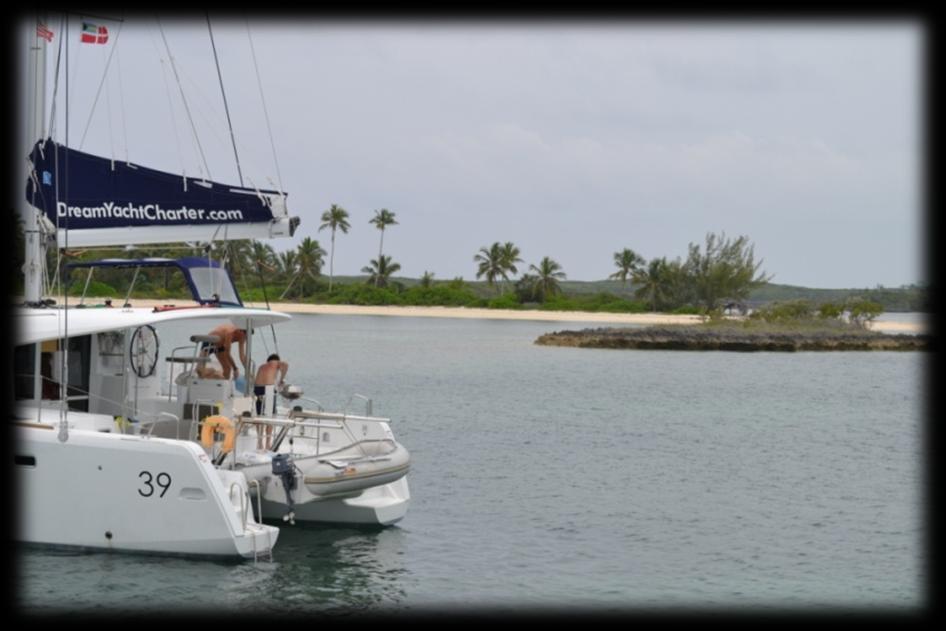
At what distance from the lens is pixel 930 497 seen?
21.3 meters

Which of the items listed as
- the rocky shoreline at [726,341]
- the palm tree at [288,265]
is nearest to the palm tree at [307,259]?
the palm tree at [288,265]

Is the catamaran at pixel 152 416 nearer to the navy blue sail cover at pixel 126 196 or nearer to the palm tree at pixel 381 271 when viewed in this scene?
the navy blue sail cover at pixel 126 196

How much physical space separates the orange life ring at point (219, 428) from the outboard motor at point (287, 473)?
55cm

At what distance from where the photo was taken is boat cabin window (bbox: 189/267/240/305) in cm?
1491

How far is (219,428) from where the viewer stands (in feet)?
45.7

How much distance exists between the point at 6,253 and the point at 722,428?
73.4ft

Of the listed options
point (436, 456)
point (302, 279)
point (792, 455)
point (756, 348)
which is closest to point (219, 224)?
point (436, 456)

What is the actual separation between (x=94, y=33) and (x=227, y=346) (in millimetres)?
4147

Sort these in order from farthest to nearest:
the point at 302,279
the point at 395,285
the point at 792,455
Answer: the point at 395,285 → the point at 302,279 → the point at 792,455

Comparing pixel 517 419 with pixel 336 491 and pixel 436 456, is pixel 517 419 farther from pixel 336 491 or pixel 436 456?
pixel 336 491

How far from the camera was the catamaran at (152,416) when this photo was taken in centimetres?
1275

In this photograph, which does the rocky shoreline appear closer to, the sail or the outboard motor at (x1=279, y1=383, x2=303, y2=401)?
the outboard motor at (x1=279, y1=383, x2=303, y2=401)

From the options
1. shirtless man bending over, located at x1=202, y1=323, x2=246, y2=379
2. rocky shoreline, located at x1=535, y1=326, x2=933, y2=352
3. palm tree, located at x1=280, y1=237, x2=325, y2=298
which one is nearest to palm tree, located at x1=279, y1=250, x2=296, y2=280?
palm tree, located at x1=280, y1=237, x2=325, y2=298

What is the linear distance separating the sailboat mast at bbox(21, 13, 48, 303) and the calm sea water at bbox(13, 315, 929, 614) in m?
3.51
